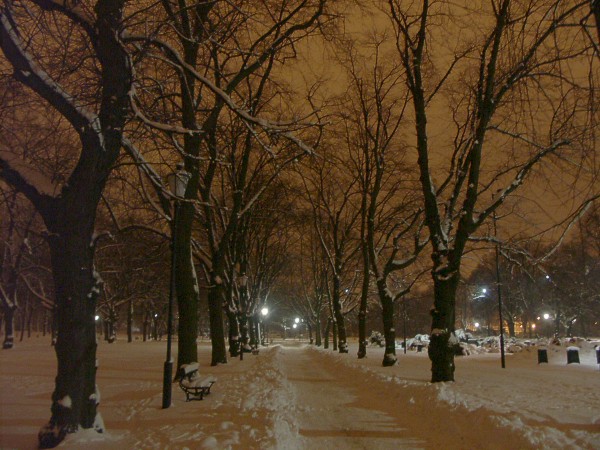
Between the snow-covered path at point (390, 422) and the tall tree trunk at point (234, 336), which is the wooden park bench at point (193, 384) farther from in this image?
the tall tree trunk at point (234, 336)

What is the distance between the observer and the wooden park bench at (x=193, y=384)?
1117 cm

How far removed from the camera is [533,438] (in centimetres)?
685

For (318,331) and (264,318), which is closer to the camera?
(318,331)

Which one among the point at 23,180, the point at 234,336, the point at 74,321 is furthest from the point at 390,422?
the point at 234,336

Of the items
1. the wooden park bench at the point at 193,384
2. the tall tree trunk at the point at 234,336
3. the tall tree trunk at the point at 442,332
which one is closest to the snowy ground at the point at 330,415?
the wooden park bench at the point at 193,384

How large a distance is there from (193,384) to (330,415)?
9.92 ft

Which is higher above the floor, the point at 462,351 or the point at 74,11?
the point at 74,11

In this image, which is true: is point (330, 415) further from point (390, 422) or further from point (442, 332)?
point (442, 332)

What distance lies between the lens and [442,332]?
45.6 ft

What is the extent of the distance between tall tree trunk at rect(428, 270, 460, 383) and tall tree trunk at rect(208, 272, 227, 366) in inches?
351

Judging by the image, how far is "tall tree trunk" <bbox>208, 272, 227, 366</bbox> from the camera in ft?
65.7

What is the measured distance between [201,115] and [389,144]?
12207mm

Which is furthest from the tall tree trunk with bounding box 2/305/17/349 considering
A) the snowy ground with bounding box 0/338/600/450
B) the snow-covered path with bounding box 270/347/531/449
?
the snow-covered path with bounding box 270/347/531/449

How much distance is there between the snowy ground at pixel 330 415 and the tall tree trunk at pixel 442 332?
51 centimetres
